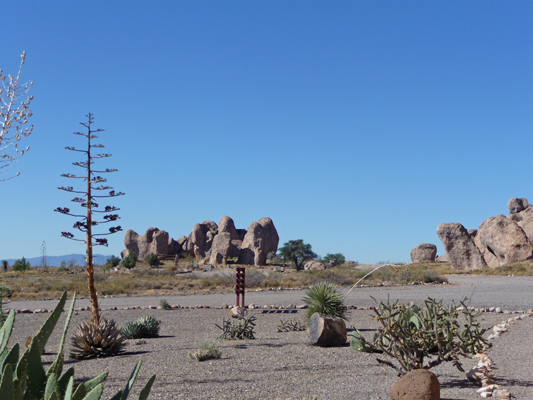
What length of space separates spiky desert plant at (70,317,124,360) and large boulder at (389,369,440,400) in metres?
5.73

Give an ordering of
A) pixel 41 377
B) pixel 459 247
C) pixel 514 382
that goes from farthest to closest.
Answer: pixel 459 247
pixel 514 382
pixel 41 377

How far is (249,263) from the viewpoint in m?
61.8

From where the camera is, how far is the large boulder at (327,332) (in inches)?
370

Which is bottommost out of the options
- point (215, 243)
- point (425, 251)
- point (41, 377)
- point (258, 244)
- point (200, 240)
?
point (41, 377)

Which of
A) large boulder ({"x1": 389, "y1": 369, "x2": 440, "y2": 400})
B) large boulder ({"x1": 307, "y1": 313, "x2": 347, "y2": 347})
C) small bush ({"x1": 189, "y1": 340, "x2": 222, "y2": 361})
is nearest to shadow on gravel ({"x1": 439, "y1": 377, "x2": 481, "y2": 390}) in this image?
large boulder ({"x1": 389, "y1": 369, "x2": 440, "y2": 400})

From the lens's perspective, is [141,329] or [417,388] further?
[141,329]

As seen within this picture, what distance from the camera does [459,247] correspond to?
146 ft

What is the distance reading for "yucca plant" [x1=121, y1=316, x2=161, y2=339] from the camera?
11609mm

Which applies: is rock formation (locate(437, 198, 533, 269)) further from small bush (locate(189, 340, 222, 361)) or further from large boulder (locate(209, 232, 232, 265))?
small bush (locate(189, 340, 222, 361))

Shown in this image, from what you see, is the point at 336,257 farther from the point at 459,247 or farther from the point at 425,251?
the point at 459,247

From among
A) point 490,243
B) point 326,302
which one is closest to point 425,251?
point 490,243

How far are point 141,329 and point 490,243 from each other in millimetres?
38320

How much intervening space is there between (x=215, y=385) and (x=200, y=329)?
707 cm

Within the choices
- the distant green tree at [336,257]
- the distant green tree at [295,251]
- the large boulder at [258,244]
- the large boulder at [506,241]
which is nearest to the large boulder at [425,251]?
the distant green tree at [336,257]
